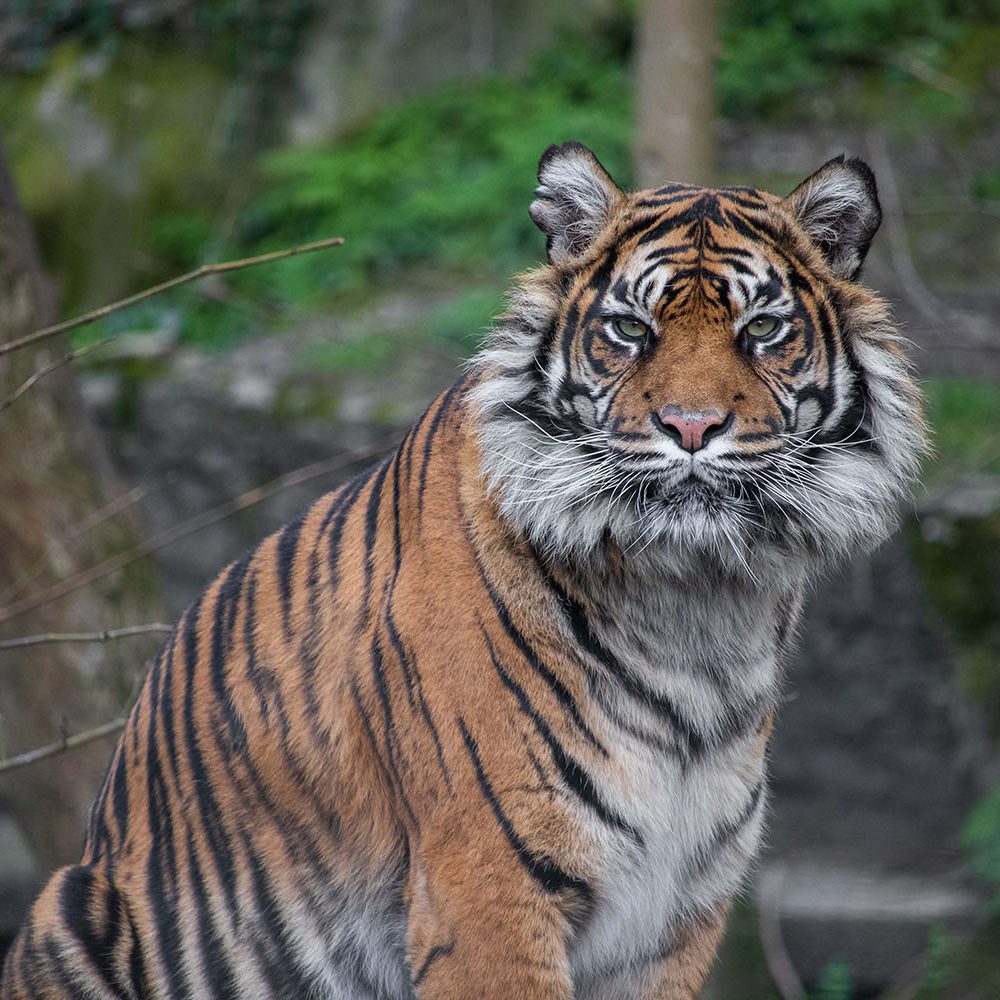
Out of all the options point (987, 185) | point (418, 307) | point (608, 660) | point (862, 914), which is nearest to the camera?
point (608, 660)

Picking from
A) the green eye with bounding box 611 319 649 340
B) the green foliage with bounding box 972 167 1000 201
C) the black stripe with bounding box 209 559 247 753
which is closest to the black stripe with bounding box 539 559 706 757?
the green eye with bounding box 611 319 649 340

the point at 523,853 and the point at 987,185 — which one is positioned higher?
the point at 987,185

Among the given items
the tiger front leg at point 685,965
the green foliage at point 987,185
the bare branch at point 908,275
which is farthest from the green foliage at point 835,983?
the green foliage at point 987,185

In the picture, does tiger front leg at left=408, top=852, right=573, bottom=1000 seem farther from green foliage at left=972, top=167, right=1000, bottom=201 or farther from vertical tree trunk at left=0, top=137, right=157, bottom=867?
green foliage at left=972, top=167, right=1000, bottom=201

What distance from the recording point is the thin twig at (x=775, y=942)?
616 cm

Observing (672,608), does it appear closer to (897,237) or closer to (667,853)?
(667,853)

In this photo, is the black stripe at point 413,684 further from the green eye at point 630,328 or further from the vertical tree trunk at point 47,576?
the vertical tree trunk at point 47,576

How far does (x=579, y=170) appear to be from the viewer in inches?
110

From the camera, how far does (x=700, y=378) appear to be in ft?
8.41

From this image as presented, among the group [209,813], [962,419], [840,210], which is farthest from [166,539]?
[962,419]

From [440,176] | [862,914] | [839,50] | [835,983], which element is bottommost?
[835,983]

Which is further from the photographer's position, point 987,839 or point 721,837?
point 987,839

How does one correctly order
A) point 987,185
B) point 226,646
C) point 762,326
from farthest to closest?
point 987,185 → point 226,646 → point 762,326

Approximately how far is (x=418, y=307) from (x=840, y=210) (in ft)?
17.8
